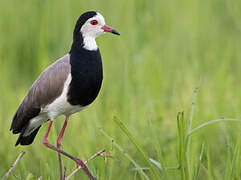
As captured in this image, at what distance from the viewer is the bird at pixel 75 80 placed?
112 inches

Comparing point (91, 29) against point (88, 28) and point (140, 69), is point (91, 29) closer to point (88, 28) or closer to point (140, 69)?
point (88, 28)

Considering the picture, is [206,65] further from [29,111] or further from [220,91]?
[29,111]

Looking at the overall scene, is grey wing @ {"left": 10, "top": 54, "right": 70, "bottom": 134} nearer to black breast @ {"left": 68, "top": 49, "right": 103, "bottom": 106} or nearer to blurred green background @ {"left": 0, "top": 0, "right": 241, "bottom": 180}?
black breast @ {"left": 68, "top": 49, "right": 103, "bottom": 106}

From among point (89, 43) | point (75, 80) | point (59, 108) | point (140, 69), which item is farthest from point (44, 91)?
point (140, 69)

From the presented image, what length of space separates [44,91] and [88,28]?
0.45 m

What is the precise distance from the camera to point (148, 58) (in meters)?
4.98

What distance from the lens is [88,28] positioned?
295 cm

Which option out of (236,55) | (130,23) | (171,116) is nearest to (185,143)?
(171,116)

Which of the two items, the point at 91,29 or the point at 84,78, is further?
the point at 91,29

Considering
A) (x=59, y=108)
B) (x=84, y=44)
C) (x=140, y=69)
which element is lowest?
(x=140, y=69)

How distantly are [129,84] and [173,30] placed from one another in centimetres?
141

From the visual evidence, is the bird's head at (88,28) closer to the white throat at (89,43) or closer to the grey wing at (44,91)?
the white throat at (89,43)

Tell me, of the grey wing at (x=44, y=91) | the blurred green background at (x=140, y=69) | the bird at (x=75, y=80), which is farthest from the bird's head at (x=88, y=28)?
the blurred green background at (x=140, y=69)

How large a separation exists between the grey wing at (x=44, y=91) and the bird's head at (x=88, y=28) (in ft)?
0.45
